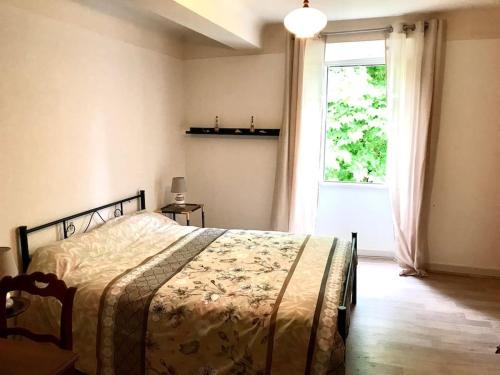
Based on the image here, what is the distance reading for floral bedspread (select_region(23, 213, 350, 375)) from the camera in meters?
2.04

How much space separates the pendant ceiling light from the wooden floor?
212 cm

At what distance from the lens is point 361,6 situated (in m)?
3.65

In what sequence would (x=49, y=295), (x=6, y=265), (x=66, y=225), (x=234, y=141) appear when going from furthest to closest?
(x=234, y=141), (x=66, y=225), (x=6, y=265), (x=49, y=295)

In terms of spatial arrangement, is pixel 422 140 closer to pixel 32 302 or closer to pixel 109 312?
pixel 109 312

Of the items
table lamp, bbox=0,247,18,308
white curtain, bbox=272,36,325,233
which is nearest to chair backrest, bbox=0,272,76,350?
table lamp, bbox=0,247,18,308

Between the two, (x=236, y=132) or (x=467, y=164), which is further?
(x=236, y=132)

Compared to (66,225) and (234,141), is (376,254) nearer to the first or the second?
(234,141)

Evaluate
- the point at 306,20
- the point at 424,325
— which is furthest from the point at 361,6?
the point at 424,325

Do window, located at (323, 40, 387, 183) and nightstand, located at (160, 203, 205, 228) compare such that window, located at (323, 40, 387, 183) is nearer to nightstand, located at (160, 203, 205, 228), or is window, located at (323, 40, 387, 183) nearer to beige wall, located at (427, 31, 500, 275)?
beige wall, located at (427, 31, 500, 275)

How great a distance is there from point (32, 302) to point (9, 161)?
910 millimetres

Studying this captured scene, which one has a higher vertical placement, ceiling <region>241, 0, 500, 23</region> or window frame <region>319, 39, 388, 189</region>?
ceiling <region>241, 0, 500, 23</region>

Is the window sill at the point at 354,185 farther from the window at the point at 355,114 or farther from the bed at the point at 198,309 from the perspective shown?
the bed at the point at 198,309

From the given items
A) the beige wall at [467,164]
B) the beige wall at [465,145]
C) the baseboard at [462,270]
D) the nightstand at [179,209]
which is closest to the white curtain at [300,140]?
the beige wall at [465,145]

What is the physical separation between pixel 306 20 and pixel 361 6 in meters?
1.67
